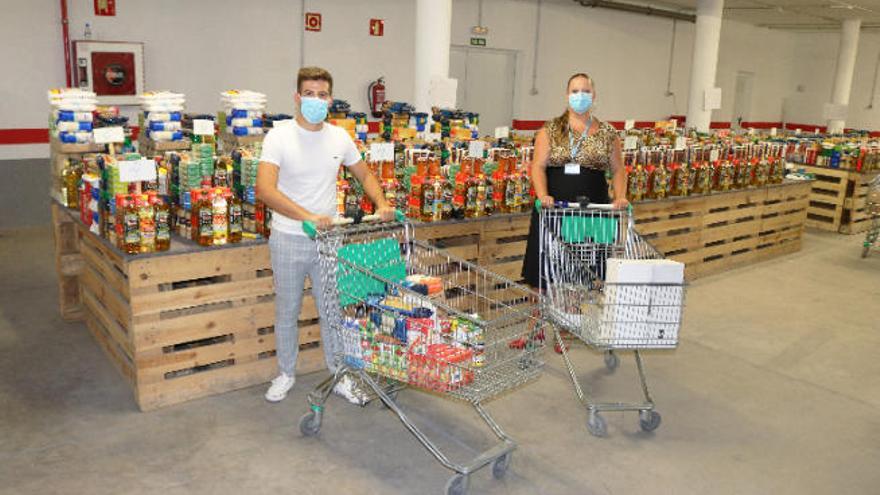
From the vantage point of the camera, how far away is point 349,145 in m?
3.96

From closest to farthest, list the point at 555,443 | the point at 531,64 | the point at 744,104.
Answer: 1. the point at 555,443
2. the point at 531,64
3. the point at 744,104

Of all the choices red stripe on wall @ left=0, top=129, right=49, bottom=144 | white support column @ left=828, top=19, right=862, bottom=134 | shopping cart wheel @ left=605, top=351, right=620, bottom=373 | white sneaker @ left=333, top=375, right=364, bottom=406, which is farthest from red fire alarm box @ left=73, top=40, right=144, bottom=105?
white support column @ left=828, top=19, right=862, bottom=134

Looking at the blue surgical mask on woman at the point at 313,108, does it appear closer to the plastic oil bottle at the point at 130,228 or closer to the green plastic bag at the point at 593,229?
the plastic oil bottle at the point at 130,228

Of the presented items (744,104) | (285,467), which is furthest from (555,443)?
(744,104)

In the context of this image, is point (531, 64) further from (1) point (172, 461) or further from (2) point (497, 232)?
(1) point (172, 461)

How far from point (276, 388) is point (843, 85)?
15.9 m

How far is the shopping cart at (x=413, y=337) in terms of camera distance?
3133 millimetres

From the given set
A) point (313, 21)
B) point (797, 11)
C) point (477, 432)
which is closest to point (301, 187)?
point (477, 432)

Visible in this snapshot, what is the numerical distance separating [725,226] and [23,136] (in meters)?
7.71

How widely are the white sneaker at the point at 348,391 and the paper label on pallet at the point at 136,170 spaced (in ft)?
5.02

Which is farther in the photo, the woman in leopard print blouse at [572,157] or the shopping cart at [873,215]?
the shopping cart at [873,215]

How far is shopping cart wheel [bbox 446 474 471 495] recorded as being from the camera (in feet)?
10.5

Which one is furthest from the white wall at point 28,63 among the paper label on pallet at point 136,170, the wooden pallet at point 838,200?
the wooden pallet at point 838,200

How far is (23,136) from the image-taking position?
8359 millimetres
